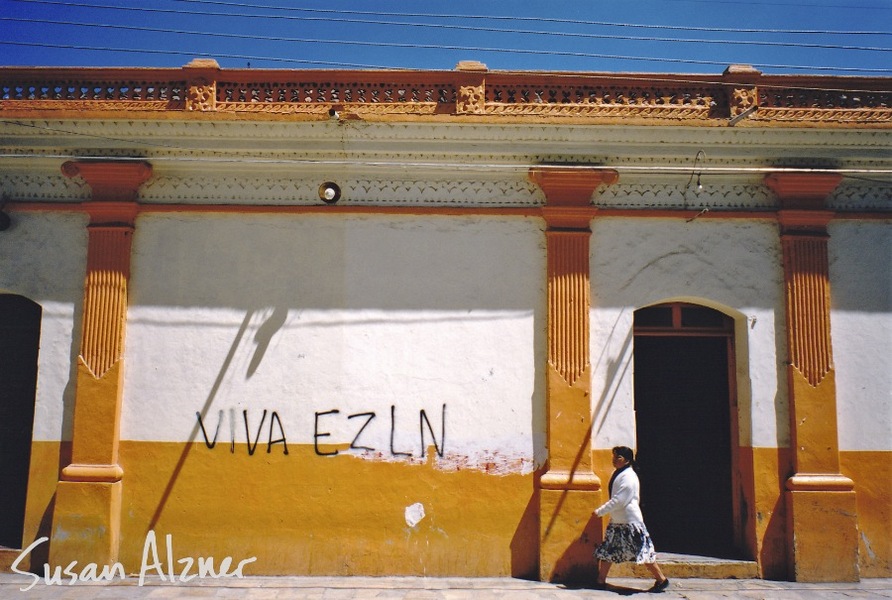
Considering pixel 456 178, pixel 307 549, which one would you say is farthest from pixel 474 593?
pixel 456 178

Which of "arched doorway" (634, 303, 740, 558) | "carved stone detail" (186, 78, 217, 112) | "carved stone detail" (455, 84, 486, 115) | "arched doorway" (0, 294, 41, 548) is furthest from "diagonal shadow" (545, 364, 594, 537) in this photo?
"arched doorway" (0, 294, 41, 548)

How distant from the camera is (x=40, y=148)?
6.86m

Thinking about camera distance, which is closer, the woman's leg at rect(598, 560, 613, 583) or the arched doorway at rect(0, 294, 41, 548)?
the woman's leg at rect(598, 560, 613, 583)

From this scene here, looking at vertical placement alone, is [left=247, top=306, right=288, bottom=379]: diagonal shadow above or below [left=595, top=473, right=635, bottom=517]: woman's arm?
above

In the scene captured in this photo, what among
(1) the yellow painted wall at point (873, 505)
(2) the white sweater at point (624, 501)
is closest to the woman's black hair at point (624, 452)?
(2) the white sweater at point (624, 501)

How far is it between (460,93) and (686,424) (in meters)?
4.25

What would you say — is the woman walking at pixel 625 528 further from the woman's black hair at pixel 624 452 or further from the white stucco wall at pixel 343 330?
the white stucco wall at pixel 343 330

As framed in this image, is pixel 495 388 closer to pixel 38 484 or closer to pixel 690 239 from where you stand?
pixel 690 239

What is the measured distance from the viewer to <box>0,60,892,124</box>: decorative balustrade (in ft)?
23.0

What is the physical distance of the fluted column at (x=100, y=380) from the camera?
20.9 feet

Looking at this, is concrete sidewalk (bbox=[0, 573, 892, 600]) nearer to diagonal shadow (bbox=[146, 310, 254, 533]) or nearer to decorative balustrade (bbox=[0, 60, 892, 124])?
diagonal shadow (bbox=[146, 310, 254, 533])

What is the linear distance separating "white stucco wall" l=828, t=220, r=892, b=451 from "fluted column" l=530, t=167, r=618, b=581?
2.60 meters

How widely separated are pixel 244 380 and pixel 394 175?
2.61m

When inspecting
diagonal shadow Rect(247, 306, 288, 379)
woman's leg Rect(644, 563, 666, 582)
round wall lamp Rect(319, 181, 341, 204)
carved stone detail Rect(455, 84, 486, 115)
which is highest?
carved stone detail Rect(455, 84, 486, 115)
